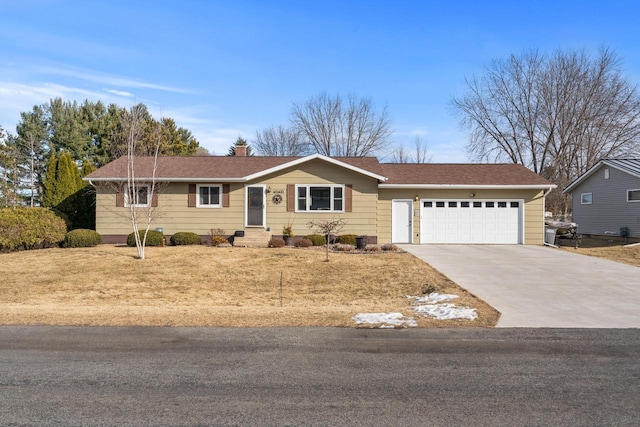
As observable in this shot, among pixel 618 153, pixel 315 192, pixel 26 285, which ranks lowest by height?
pixel 26 285

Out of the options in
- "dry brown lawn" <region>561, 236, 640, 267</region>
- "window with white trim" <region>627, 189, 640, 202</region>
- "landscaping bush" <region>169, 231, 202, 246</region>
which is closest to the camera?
"dry brown lawn" <region>561, 236, 640, 267</region>

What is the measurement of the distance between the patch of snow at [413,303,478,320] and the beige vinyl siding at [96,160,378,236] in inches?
435

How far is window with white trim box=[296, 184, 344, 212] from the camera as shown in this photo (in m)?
19.8

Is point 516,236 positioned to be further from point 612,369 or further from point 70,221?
point 70,221

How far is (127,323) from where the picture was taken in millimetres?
7133

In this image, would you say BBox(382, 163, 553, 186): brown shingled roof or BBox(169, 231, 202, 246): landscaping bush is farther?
BBox(382, 163, 553, 186): brown shingled roof

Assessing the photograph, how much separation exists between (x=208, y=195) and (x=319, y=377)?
642 inches

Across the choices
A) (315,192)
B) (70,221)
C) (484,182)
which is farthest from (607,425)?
(70,221)

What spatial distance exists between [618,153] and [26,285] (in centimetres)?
4066

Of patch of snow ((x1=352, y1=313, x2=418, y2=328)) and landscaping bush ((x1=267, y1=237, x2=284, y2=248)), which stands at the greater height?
landscaping bush ((x1=267, y1=237, x2=284, y2=248))

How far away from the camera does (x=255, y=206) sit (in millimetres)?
19875

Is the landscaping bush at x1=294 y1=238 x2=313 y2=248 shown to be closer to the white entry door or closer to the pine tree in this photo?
the white entry door

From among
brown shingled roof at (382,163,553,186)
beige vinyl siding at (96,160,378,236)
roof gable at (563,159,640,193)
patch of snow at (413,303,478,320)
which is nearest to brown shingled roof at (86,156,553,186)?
brown shingled roof at (382,163,553,186)

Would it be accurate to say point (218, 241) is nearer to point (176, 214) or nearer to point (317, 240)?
point (176, 214)
